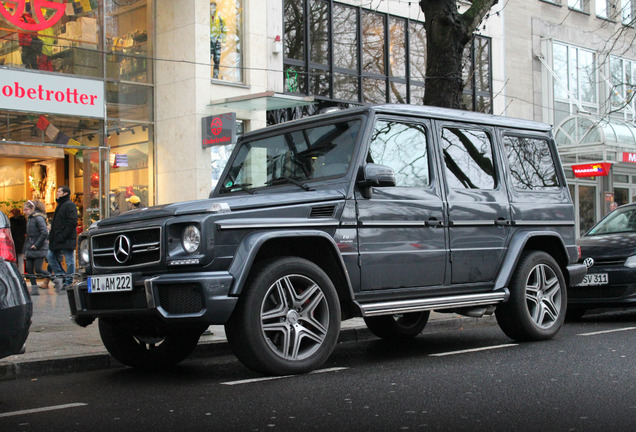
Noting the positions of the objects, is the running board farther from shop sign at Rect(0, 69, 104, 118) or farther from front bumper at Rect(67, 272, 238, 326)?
shop sign at Rect(0, 69, 104, 118)

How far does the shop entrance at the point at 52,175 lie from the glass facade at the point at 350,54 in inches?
217

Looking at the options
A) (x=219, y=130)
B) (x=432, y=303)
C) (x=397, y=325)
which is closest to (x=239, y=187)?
(x=432, y=303)

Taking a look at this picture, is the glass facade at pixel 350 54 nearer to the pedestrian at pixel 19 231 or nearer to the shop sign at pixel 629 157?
the shop sign at pixel 629 157

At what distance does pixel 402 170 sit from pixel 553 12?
25.1m

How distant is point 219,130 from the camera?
2006 cm

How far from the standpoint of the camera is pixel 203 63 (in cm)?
2061

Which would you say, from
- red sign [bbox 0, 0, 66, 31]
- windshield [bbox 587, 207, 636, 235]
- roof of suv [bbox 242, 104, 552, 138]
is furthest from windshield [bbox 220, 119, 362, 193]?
red sign [bbox 0, 0, 66, 31]

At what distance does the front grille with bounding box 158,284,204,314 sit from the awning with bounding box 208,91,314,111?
13515mm

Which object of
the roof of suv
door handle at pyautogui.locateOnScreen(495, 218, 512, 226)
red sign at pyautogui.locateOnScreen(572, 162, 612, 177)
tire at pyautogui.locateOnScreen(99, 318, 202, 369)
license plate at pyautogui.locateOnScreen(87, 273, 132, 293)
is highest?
red sign at pyautogui.locateOnScreen(572, 162, 612, 177)

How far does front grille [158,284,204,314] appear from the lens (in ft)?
20.6

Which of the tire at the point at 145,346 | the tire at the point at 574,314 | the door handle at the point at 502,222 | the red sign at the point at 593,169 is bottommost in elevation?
the tire at the point at 574,314

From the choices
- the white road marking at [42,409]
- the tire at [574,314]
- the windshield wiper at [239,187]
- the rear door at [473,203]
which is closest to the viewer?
the white road marking at [42,409]

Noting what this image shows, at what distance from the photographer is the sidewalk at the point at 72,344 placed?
7.38m

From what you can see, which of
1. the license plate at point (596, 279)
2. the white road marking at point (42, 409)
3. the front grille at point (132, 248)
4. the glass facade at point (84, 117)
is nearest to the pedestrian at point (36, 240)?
the glass facade at point (84, 117)
